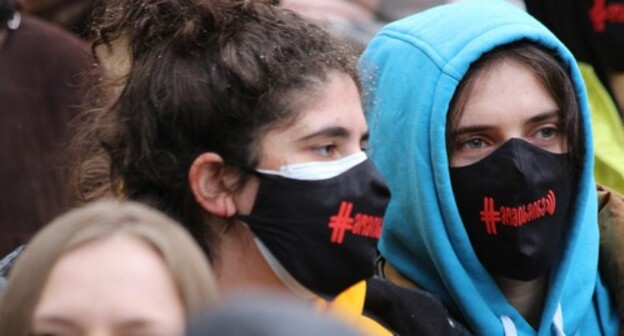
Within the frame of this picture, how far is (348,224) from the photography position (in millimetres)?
3252

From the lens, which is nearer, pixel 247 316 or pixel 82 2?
pixel 247 316

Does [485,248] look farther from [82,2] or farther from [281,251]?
[82,2]

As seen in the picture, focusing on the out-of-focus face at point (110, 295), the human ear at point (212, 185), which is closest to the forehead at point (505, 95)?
the human ear at point (212, 185)

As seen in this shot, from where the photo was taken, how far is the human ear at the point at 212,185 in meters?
3.27

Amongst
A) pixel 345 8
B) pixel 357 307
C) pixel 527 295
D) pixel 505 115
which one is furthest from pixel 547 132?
pixel 345 8

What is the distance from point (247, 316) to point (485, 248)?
2039 mm

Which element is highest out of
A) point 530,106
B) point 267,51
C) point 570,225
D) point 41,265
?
point 41,265

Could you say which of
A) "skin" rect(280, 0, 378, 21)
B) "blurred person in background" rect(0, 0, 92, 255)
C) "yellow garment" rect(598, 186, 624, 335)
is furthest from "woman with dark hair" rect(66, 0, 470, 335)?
"skin" rect(280, 0, 378, 21)

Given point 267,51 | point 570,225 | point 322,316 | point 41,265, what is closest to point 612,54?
point 570,225

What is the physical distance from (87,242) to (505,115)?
158cm

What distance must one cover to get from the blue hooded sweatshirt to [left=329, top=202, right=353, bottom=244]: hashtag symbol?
0.55 m

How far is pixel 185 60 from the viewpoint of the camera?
335cm

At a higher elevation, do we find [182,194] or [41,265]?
[41,265]

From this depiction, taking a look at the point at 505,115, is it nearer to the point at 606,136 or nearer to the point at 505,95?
the point at 505,95
